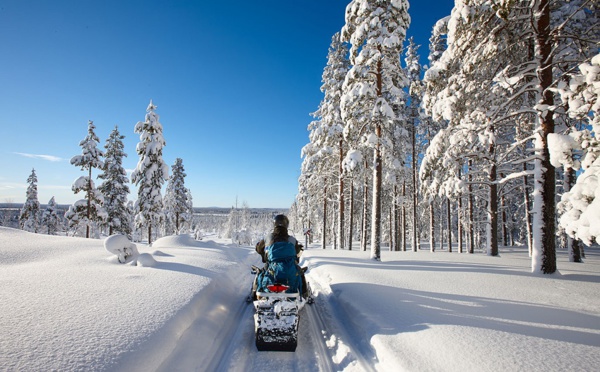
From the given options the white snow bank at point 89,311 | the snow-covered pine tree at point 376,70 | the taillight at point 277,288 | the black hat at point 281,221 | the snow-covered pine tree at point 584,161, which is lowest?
the white snow bank at point 89,311

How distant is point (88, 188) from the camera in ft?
83.8

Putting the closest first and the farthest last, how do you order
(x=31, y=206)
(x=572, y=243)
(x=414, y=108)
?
(x=572, y=243) < (x=414, y=108) < (x=31, y=206)

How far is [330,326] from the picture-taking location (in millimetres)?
5645

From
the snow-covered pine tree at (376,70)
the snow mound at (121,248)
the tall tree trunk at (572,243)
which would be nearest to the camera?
the snow mound at (121,248)

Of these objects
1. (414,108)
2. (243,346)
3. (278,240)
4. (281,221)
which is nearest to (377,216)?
(281,221)

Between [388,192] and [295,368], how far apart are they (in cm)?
2936

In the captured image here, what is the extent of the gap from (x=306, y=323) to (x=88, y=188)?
28.4 m

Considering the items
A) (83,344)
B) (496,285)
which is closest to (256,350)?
(83,344)

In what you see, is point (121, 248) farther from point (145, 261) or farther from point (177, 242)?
point (177, 242)

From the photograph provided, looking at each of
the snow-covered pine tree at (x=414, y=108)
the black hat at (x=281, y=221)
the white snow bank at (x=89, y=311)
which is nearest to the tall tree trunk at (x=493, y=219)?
the snow-covered pine tree at (x=414, y=108)

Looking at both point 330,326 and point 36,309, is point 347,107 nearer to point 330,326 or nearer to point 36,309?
point 330,326

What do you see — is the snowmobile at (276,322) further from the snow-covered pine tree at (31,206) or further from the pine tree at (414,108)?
the snow-covered pine tree at (31,206)

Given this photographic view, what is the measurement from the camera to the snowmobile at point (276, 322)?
4516 millimetres

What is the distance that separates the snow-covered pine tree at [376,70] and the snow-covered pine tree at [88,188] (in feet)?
81.3
